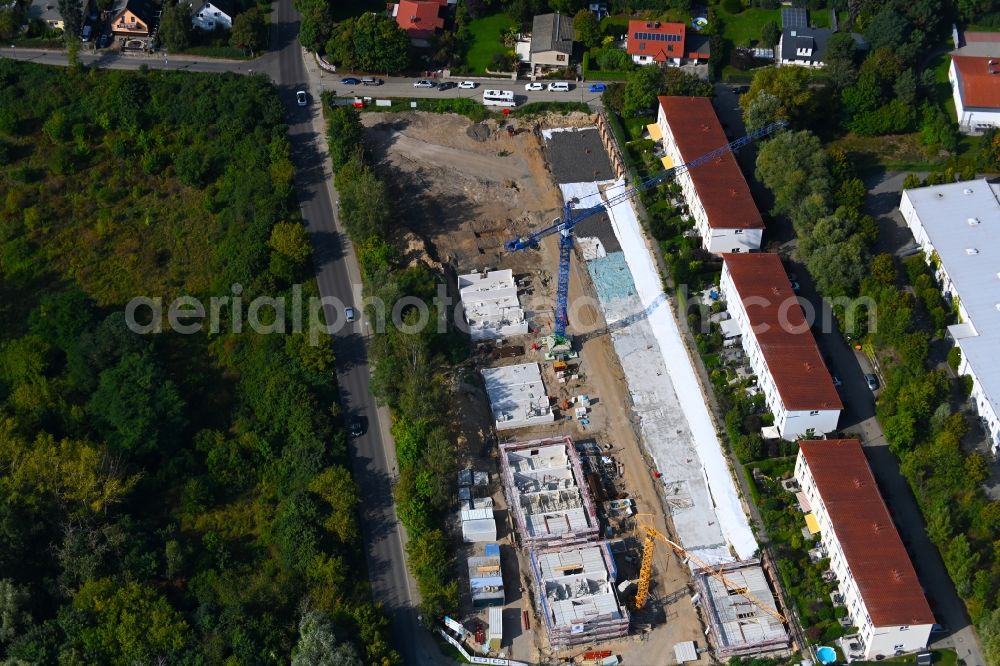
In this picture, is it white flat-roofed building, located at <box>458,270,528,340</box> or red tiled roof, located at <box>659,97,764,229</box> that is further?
red tiled roof, located at <box>659,97,764,229</box>

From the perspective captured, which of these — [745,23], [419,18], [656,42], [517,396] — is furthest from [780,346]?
[419,18]

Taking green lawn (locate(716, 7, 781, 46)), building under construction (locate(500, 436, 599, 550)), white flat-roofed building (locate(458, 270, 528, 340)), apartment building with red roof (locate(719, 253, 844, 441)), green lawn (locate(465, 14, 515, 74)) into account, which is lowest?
building under construction (locate(500, 436, 599, 550))

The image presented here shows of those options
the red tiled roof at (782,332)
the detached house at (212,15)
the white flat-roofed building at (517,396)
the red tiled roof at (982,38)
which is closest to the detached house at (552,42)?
the detached house at (212,15)

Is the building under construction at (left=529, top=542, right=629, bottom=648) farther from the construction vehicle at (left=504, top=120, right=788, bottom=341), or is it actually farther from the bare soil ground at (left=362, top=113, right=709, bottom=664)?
the construction vehicle at (left=504, top=120, right=788, bottom=341)

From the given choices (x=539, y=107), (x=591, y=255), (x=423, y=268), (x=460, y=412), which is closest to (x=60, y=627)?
(x=460, y=412)

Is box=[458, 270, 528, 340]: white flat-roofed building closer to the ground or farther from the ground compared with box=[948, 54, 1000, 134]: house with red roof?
closer to the ground

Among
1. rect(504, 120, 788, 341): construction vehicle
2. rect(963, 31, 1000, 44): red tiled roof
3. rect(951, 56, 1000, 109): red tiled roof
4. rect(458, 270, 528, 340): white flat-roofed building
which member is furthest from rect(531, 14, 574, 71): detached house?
rect(963, 31, 1000, 44): red tiled roof

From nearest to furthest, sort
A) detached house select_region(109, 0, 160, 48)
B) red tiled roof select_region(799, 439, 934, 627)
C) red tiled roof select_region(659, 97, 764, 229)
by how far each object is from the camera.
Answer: red tiled roof select_region(799, 439, 934, 627) < red tiled roof select_region(659, 97, 764, 229) < detached house select_region(109, 0, 160, 48)

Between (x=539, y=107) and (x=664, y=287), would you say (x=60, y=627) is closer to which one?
(x=664, y=287)
